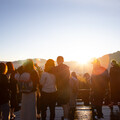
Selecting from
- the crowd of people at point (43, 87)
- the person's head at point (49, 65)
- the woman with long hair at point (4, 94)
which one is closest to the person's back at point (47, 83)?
the crowd of people at point (43, 87)

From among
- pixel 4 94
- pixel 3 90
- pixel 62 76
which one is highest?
pixel 62 76

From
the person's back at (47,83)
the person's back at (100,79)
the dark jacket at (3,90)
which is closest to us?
the dark jacket at (3,90)

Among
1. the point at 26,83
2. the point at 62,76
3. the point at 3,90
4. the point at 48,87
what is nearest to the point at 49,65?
the point at 62,76

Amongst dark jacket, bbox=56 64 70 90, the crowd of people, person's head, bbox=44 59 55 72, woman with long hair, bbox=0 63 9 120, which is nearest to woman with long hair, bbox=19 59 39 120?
the crowd of people

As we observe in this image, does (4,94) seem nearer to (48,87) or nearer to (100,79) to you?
(48,87)

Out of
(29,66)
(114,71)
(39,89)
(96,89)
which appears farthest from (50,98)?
(114,71)

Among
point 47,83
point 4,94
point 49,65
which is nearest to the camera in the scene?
point 4,94

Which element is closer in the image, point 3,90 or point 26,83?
point 3,90

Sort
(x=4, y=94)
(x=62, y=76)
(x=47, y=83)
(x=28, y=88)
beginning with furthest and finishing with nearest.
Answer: (x=62, y=76)
(x=47, y=83)
(x=28, y=88)
(x=4, y=94)

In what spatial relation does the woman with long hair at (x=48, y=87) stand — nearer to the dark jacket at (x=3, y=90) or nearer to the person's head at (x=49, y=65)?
the person's head at (x=49, y=65)

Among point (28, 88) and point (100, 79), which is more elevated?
point (100, 79)

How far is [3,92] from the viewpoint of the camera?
6.15m

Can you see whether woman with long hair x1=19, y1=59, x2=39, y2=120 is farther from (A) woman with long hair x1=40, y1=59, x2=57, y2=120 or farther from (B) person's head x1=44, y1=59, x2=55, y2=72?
(B) person's head x1=44, y1=59, x2=55, y2=72

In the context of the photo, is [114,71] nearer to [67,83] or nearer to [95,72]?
[95,72]
